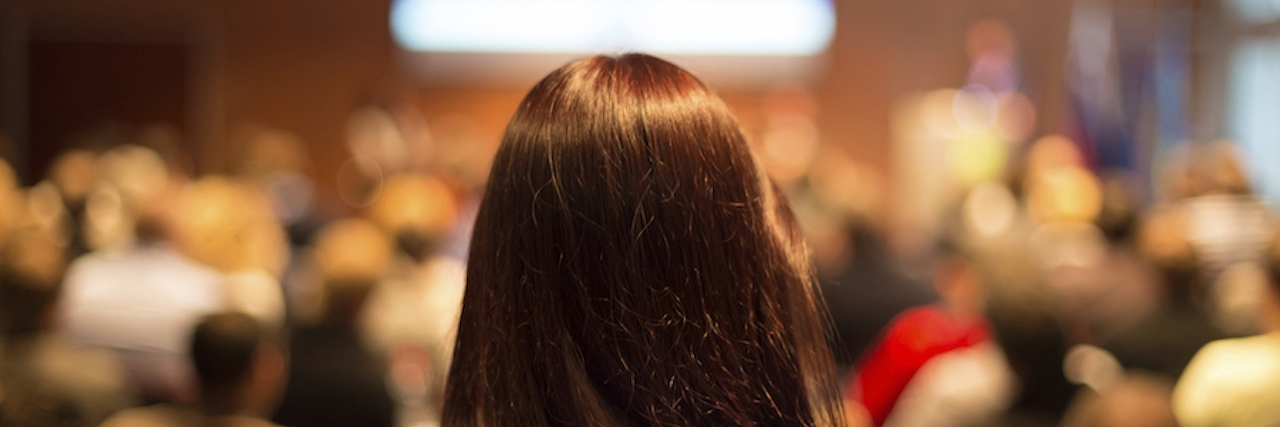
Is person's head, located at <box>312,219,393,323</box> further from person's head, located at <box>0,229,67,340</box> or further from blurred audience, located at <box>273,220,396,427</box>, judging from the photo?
person's head, located at <box>0,229,67,340</box>

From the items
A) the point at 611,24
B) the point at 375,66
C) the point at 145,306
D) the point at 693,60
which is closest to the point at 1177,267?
the point at 145,306

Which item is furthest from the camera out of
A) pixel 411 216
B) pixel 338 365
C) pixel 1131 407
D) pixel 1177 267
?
pixel 411 216

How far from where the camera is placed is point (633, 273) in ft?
3.10

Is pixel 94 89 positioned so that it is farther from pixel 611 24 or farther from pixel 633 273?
pixel 633 273

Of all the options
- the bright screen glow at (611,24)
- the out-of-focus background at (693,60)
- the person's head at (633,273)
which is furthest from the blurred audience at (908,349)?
the bright screen glow at (611,24)

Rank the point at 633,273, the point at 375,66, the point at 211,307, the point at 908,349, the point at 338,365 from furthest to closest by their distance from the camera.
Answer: the point at 375,66
the point at 211,307
the point at 908,349
the point at 338,365
the point at 633,273

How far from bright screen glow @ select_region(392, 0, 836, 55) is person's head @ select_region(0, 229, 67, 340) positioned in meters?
6.76

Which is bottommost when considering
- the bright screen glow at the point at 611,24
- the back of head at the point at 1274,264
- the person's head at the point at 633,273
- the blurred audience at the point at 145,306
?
the blurred audience at the point at 145,306

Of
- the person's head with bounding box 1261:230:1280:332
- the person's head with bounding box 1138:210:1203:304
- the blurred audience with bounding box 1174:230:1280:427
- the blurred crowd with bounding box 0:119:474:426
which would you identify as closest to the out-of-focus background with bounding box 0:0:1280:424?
the blurred crowd with bounding box 0:119:474:426

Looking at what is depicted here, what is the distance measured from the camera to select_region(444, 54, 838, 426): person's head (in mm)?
940

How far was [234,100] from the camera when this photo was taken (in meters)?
9.87

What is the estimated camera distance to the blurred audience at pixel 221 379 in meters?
2.31

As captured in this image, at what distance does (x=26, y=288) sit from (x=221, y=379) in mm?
790

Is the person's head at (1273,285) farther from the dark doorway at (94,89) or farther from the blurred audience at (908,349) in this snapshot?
the dark doorway at (94,89)
